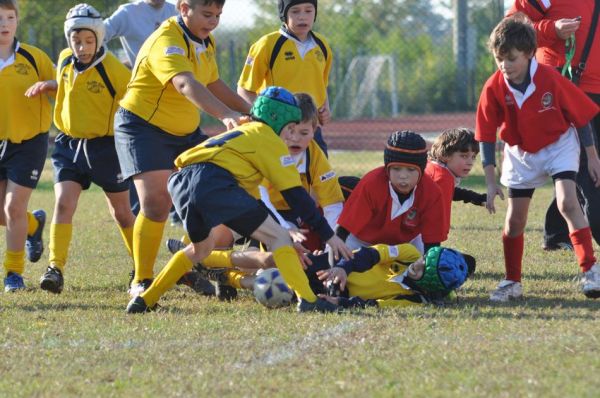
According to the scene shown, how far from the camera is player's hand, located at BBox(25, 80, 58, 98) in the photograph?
7328mm

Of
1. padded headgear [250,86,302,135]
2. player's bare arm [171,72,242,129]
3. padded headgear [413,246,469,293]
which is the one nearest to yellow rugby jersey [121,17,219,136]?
player's bare arm [171,72,242,129]

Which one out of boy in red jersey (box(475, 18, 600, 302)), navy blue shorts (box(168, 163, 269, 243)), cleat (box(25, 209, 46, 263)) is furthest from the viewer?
cleat (box(25, 209, 46, 263))

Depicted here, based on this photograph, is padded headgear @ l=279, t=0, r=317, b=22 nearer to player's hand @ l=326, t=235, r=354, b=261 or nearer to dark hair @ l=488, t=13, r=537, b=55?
dark hair @ l=488, t=13, r=537, b=55

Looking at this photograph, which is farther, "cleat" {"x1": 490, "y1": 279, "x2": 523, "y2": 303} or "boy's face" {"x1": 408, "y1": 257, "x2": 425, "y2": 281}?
"cleat" {"x1": 490, "y1": 279, "x2": 523, "y2": 303}

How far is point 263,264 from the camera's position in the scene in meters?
6.89

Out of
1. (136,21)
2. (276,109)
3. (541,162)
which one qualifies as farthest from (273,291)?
(136,21)

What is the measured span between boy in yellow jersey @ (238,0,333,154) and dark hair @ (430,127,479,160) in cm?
92

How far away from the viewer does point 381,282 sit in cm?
648

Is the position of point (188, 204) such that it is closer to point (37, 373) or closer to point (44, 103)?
point (37, 373)

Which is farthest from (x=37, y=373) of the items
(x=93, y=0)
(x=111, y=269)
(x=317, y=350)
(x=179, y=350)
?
(x=93, y=0)

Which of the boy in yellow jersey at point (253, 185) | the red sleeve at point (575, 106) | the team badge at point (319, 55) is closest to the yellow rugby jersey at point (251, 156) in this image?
the boy in yellow jersey at point (253, 185)

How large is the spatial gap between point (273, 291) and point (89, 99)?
203 cm

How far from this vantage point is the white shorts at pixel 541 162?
21.4 feet

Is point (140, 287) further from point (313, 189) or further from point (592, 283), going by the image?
point (592, 283)
